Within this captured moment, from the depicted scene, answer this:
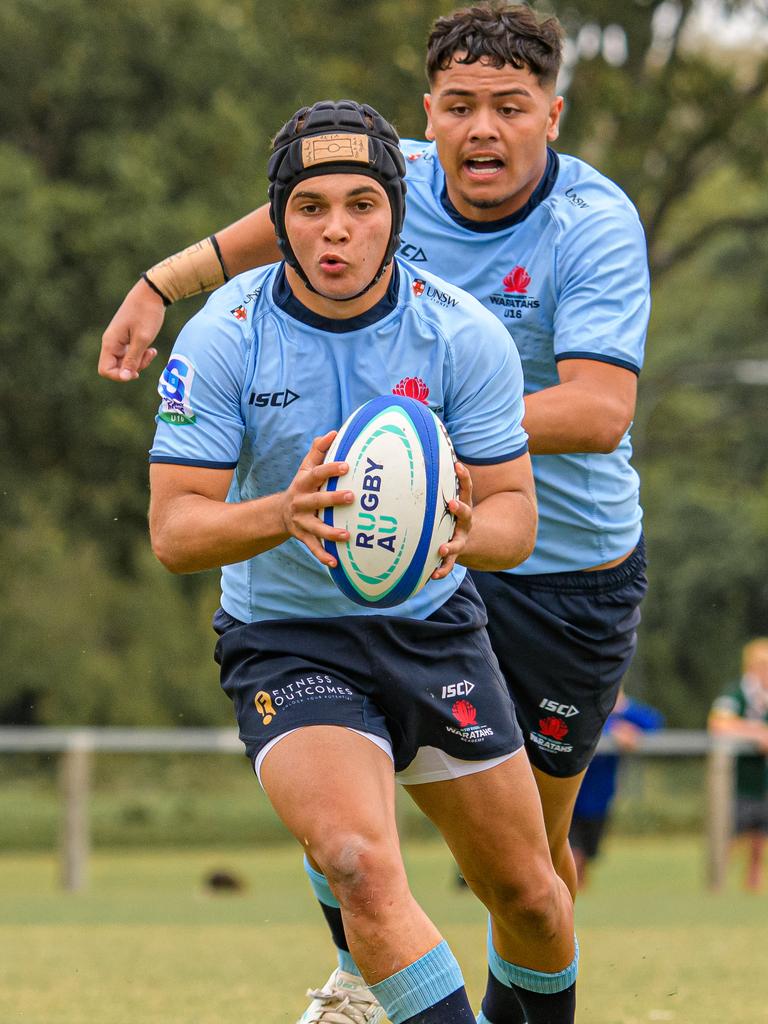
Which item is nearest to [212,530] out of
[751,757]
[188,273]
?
[188,273]

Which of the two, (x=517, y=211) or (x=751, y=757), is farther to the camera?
(x=751, y=757)

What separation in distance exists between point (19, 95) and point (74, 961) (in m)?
17.2

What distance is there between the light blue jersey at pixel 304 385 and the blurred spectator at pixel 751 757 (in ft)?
42.2

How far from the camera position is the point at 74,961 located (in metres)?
9.77

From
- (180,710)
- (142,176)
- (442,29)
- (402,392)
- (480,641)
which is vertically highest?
(142,176)

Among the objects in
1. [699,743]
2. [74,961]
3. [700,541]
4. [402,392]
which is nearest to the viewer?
[402,392]

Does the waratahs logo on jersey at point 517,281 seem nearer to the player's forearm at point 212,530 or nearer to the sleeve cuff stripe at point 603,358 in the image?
the sleeve cuff stripe at point 603,358

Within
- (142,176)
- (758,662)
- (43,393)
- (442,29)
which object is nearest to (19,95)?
(142,176)

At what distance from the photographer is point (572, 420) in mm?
5168

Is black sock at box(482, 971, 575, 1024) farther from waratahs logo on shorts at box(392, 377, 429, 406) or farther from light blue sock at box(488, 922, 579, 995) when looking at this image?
waratahs logo on shorts at box(392, 377, 429, 406)

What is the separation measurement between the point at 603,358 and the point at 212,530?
1471 millimetres

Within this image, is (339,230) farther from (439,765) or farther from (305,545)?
(439,765)

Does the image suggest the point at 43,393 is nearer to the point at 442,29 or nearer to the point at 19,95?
the point at 19,95

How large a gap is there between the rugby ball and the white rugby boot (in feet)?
5.66
